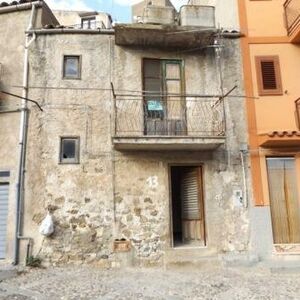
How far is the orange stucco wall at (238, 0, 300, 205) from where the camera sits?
1051cm

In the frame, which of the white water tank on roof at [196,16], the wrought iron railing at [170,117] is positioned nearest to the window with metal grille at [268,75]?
the wrought iron railing at [170,117]

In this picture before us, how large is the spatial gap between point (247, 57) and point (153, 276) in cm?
672

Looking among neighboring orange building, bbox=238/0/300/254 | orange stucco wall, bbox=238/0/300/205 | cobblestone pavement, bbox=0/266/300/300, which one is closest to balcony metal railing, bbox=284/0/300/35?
neighboring orange building, bbox=238/0/300/254

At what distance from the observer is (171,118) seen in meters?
10.8

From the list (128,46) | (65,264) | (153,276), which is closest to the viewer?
(153,276)

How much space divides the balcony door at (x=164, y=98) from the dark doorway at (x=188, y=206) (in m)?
1.28

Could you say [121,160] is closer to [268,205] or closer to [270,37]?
[268,205]

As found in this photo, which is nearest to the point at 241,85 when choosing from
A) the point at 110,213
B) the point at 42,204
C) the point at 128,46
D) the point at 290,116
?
the point at 290,116

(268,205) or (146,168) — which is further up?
(146,168)

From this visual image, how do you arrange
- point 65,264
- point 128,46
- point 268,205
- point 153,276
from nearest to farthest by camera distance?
point 153,276
point 65,264
point 268,205
point 128,46

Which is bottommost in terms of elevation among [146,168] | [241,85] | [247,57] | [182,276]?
[182,276]

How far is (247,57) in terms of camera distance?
11109mm

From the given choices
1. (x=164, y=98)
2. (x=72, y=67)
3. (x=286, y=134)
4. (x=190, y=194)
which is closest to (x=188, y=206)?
(x=190, y=194)

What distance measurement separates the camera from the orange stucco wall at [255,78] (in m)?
10.5
